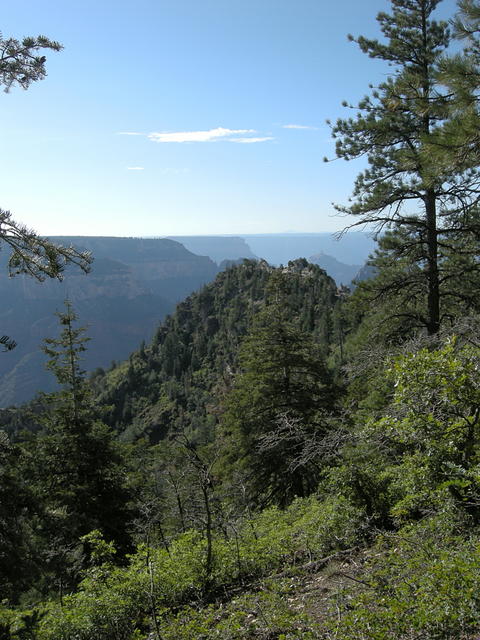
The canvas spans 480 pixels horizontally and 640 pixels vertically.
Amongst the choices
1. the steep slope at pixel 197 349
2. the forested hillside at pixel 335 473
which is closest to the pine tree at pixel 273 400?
the forested hillside at pixel 335 473

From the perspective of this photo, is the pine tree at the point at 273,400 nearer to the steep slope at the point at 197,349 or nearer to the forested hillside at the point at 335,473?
the forested hillside at the point at 335,473

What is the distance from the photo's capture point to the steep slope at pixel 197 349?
103 m

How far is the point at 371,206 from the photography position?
1121 centimetres

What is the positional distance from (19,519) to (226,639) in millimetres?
4427

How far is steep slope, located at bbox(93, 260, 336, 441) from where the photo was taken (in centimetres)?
10331

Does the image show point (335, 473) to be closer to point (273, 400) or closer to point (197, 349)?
point (273, 400)

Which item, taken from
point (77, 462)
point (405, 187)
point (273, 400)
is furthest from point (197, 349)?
point (405, 187)

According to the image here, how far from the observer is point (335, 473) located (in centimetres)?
849

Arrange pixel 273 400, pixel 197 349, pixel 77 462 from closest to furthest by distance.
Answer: pixel 77 462, pixel 273 400, pixel 197 349

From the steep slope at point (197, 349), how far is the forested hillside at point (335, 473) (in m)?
74.7

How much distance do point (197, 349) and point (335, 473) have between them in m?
118

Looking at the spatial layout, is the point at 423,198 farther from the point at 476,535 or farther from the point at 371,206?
the point at 476,535

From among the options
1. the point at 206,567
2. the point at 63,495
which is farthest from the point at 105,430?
the point at 206,567

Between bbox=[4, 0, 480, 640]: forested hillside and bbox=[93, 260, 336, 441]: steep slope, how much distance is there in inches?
2940
